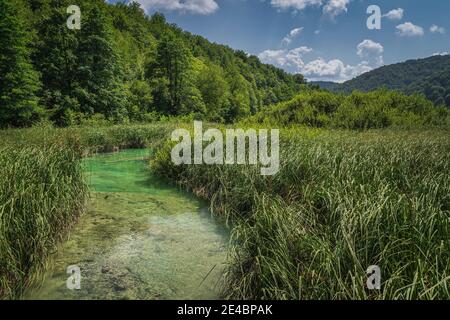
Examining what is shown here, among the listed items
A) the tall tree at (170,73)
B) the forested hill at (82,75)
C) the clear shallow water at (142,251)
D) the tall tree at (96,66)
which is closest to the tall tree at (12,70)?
the forested hill at (82,75)

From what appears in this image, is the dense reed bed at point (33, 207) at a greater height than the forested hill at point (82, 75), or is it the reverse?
the forested hill at point (82, 75)

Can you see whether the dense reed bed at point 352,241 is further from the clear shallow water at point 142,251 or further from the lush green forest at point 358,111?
the lush green forest at point 358,111

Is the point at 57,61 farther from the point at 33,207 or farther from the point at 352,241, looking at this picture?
the point at 352,241

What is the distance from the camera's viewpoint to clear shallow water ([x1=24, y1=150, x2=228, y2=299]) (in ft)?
12.1

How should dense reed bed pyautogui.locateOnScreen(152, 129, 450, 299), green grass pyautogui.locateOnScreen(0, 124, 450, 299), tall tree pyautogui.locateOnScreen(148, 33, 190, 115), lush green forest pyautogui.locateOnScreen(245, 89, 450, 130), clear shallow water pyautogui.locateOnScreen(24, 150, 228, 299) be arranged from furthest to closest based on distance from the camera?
1. tall tree pyautogui.locateOnScreen(148, 33, 190, 115)
2. lush green forest pyautogui.locateOnScreen(245, 89, 450, 130)
3. clear shallow water pyautogui.locateOnScreen(24, 150, 228, 299)
4. green grass pyautogui.locateOnScreen(0, 124, 450, 299)
5. dense reed bed pyautogui.locateOnScreen(152, 129, 450, 299)

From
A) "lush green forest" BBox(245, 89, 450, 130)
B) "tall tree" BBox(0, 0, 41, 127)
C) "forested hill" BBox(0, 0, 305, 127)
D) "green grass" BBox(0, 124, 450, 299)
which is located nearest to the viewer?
"green grass" BBox(0, 124, 450, 299)

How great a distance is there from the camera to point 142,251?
4684 mm

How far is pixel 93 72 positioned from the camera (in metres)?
24.3

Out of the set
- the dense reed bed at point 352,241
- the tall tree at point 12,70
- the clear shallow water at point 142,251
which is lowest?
the clear shallow water at point 142,251

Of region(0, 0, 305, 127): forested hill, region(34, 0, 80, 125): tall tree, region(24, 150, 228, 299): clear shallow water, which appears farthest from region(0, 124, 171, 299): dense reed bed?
region(34, 0, 80, 125): tall tree

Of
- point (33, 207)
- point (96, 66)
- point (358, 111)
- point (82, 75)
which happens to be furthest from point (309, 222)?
point (96, 66)

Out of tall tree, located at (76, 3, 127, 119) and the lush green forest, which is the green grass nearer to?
the lush green forest

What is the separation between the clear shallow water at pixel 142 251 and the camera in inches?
145
